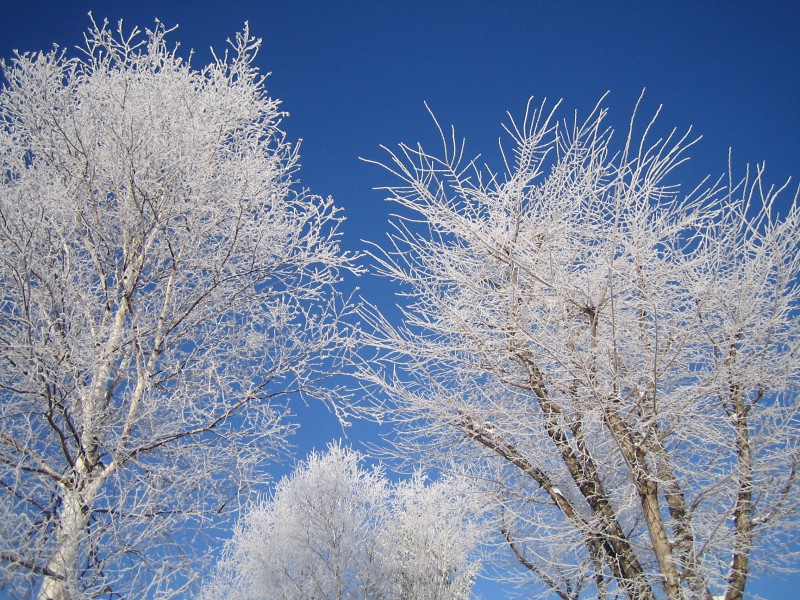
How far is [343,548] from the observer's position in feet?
40.1

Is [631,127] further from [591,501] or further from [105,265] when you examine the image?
[105,265]

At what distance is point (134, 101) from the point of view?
4562mm

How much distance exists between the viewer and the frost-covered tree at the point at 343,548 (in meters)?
12.2

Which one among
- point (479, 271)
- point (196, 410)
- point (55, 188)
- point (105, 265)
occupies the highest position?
point (479, 271)

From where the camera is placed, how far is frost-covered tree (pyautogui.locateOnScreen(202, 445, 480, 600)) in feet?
39.9

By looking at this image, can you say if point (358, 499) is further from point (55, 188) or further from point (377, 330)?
point (55, 188)

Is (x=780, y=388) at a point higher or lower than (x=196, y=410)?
higher

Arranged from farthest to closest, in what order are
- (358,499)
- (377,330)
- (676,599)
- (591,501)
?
(358,499) < (377,330) < (591,501) < (676,599)

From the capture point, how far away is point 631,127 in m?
3.26

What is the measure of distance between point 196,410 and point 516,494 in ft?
8.73

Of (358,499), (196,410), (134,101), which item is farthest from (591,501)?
(358,499)

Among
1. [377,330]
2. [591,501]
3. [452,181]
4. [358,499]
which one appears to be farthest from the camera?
[358,499]

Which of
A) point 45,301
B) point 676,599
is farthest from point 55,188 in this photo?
point 676,599

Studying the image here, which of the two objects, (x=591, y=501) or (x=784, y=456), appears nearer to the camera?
(x=784, y=456)
